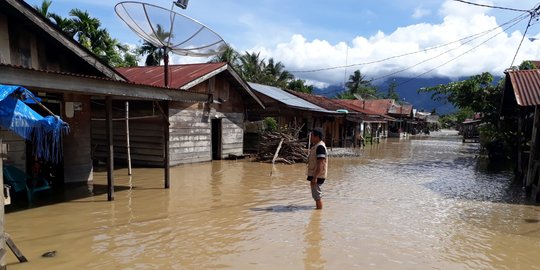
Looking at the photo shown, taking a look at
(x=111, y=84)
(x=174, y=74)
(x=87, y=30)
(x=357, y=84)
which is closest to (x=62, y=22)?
(x=87, y=30)

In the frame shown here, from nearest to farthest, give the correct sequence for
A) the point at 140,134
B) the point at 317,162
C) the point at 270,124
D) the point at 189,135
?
the point at 317,162 → the point at 140,134 → the point at 189,135 → the point at 270,124

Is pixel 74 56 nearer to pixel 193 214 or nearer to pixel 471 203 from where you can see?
pixel 193 214

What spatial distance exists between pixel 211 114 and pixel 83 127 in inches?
250

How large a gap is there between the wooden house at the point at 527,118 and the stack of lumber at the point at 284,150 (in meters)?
8.00

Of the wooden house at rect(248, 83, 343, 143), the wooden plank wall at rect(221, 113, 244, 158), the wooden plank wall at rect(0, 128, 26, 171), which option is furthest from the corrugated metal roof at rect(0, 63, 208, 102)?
the wooden house at rect(248, 83, 343, 143)

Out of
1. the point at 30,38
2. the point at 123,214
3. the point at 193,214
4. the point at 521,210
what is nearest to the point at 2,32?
the point at 30,38

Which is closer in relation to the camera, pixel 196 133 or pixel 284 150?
pixel 196 133

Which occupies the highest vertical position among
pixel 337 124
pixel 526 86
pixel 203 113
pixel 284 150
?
pixel 526 86

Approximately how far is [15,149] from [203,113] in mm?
7628

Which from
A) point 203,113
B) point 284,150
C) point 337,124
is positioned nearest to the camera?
point 203,113

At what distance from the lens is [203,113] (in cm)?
1541

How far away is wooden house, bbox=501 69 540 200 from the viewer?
33.0 ft

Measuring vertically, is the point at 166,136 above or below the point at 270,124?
below

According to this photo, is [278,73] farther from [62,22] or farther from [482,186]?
[482,186]
